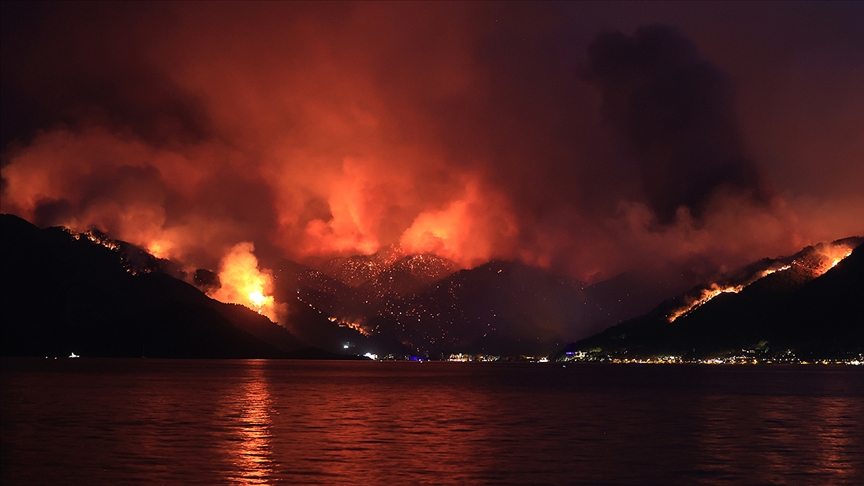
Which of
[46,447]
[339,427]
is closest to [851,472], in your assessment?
[339,427]

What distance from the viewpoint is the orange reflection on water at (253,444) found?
60.0m

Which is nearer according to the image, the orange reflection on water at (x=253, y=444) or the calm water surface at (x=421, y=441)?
the orange reflection on water at (x=253, y=444)

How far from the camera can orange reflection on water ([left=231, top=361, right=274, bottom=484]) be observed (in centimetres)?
6000

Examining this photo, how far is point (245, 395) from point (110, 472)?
95469mm

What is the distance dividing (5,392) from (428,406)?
2681 inches

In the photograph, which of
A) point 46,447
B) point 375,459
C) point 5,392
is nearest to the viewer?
point 375,459

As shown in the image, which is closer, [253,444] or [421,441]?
[253,444]

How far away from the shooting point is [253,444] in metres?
77.5

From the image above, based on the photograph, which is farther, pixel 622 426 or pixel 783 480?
pixel 622 426

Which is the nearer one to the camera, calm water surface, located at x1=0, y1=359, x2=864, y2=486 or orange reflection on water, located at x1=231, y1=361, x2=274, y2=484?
orange reflection on water, located at x1=231, y1=361, x2=274, y2=484

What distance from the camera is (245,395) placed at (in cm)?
15462

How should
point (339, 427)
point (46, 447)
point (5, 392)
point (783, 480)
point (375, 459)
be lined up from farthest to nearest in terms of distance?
point (5, 392) < point (339, 427) < point (46, 447) < point (375, 459) < point (783, 480)

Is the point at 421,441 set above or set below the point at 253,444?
below

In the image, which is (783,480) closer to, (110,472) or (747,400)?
(110,472)
